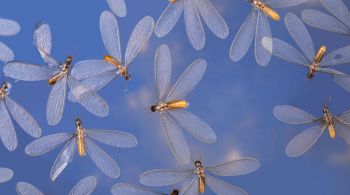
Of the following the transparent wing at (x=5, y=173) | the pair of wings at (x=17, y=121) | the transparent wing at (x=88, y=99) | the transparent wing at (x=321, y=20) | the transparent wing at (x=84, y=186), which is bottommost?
the transparent wing at (x=5, y=173)

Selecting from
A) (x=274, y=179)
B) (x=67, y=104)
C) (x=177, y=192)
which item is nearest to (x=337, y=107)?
(x=274, y=179)

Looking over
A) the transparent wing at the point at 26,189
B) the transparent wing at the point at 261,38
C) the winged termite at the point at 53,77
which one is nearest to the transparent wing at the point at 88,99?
the winged termite at the point at 53,77

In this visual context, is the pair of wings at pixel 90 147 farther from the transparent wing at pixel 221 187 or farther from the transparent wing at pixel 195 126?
the transparent wing at pixel 221 187

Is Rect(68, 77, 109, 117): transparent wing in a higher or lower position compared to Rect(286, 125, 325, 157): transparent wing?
lower

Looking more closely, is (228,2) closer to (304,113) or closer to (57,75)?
(304,113)

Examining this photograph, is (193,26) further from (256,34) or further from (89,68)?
(89,68)

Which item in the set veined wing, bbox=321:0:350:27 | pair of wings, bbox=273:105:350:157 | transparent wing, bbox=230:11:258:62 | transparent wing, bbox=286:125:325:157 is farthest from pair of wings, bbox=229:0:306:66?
transparent wing, bbox=286:125:325:157

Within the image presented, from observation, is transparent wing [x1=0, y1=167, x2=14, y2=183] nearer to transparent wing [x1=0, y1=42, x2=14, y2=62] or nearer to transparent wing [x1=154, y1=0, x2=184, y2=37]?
transparent wing [x1=0, y1=42, x2=14, y2=62]
